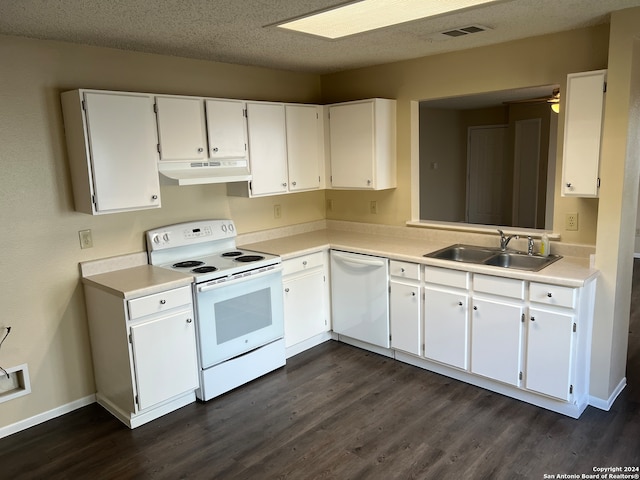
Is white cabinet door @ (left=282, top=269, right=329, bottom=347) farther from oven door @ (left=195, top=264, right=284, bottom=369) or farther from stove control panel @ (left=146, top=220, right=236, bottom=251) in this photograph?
stove control panel @ (left=146, top=220, right=236, bottom=251)

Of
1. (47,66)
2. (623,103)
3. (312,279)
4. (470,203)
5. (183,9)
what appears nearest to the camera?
(183,9)

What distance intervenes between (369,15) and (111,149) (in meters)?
1.75

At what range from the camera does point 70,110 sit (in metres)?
2.93

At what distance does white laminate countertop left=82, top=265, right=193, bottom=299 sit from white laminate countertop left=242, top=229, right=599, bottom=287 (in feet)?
2.91

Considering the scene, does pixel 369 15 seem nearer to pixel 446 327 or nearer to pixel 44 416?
pixel 446 327

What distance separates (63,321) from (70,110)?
1.36m

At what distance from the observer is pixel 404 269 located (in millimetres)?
3541

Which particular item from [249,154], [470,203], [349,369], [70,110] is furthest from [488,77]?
[470,203]

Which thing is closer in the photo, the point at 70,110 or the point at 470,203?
the point at 70,110

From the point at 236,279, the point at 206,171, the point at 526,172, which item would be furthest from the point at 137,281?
the point at 526,172

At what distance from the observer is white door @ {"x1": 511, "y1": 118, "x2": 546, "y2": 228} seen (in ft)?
24.5

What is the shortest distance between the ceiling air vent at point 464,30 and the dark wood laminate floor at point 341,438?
2.39 meters

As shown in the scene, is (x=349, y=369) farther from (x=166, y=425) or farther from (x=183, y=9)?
(x=183, y=9)

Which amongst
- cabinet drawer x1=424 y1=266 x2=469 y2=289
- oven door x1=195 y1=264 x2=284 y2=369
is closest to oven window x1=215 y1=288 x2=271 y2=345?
oven door x1=195 y1=264 x2=284 y2=369
